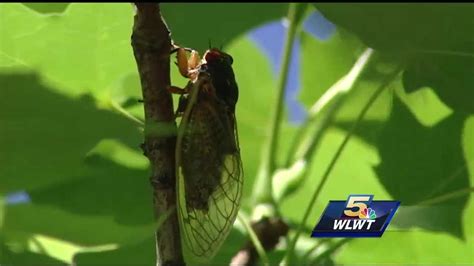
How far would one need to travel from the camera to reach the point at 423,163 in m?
1.15

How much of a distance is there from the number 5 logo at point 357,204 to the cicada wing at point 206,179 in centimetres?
15

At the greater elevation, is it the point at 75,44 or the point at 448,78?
the point at 75,44

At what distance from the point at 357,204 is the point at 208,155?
25 cm

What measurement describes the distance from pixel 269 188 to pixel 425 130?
21 cm

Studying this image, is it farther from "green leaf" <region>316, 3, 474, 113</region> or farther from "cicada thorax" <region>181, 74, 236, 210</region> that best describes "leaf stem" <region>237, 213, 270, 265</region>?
"green leaf" <region>316, 3, 474, 113</region>

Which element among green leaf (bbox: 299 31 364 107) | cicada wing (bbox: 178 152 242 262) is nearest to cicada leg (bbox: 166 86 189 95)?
cicada wing (bbox: 178 152 242 262)

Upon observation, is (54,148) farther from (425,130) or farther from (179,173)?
(425,130)

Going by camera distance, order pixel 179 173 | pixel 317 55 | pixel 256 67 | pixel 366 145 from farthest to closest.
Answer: pixel 256 67 < pixel 317 55 < pixel 366 145 < pixel 179 173

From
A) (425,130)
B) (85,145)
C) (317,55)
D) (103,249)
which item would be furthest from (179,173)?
(317,55)

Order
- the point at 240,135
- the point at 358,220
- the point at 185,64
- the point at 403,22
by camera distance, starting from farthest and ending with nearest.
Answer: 1. the point at 240,135
2. the point at 358,220
3. the point at 185,64
4. the point at 403,22

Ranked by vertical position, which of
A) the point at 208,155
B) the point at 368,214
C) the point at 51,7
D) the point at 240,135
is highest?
the point at 51,7

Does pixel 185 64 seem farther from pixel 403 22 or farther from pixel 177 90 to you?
pixel 403 22

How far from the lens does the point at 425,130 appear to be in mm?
1126

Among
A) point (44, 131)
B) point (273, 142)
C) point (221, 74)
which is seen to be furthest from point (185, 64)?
point (44, 131)
